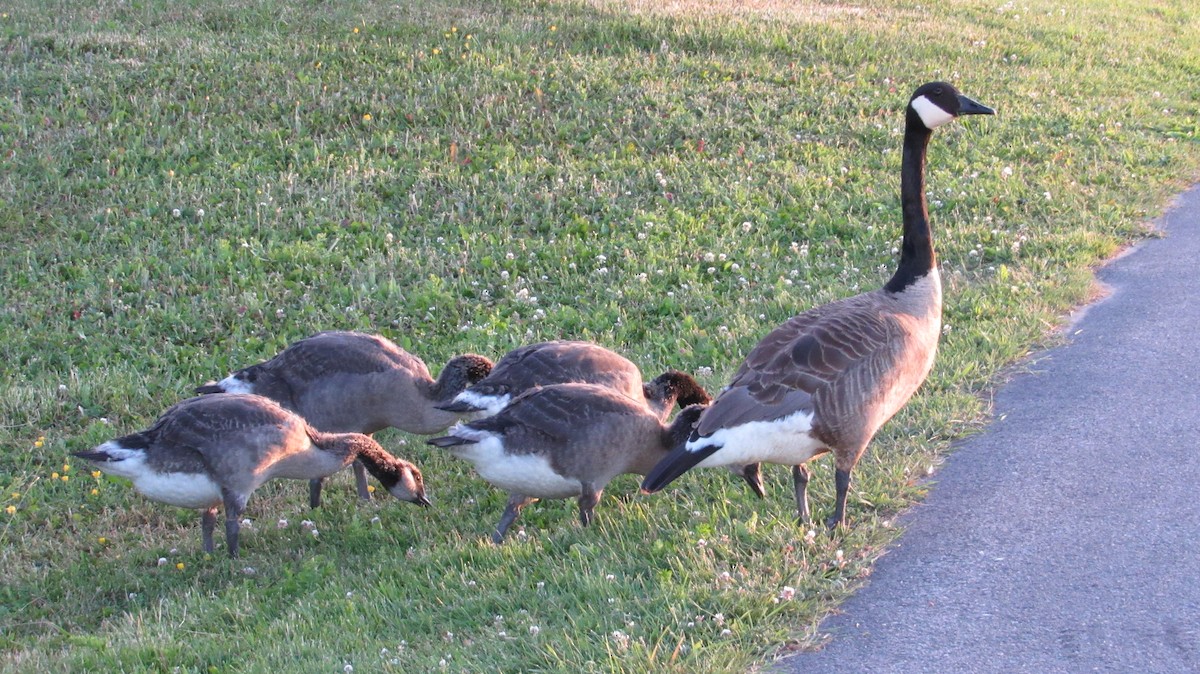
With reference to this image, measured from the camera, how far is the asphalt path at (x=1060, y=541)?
4609 mm

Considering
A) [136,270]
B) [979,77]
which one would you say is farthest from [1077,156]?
[136,270]

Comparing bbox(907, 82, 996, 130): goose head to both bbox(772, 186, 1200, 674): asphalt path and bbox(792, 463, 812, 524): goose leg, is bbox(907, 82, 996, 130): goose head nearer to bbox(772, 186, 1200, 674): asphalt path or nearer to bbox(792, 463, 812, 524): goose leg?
bbox(772, 186, 1200, 674): asphalt path

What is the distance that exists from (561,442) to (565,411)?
19cm

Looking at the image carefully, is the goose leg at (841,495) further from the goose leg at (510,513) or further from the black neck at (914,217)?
the goose leg at (510,513)

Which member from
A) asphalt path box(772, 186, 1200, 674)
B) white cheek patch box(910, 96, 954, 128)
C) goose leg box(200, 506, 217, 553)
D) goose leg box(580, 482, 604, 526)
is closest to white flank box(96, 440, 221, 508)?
goose leg box(200, 506, 217, 553)

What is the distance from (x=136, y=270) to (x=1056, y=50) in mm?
13258

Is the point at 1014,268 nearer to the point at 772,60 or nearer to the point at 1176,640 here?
the point at 1176,640

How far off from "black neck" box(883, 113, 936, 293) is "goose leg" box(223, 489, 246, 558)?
396 cm

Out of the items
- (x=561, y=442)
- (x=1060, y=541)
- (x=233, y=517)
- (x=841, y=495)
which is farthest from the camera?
(x=233, y=517)

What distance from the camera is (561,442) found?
20.8 ft

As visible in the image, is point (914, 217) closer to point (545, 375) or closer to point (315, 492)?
point (545, 375)

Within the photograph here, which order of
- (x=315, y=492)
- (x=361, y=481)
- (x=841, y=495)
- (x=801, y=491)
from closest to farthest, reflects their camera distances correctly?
(x=841, y=495)
(x=801, y=491)
(x=315, y=492)
(x=361, y=481)

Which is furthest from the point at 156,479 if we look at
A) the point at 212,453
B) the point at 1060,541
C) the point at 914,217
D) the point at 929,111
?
the point at 929,111

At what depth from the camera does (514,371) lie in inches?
288
